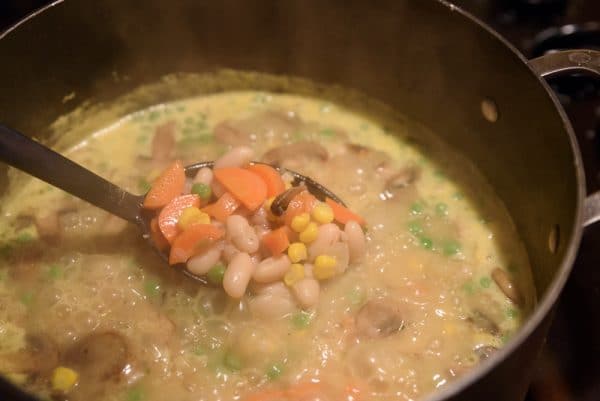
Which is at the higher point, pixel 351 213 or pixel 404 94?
pixel 404 94

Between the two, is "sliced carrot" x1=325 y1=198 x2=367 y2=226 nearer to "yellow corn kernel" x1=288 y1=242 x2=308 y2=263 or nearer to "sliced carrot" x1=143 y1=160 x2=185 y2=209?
"yellow corn kernel" x1=288 y1=242 x2=308 y2=263

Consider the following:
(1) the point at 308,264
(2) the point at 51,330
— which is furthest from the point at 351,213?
(2) the point at 51,330

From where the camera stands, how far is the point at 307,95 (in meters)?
2.21

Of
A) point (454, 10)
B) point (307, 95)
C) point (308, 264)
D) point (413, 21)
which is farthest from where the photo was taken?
point (307, 95)

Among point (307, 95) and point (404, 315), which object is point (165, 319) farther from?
point (307, 95)

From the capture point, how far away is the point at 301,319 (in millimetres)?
1555

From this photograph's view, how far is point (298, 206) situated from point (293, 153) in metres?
0.44

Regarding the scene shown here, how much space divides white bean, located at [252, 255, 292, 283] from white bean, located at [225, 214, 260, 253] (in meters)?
0.05

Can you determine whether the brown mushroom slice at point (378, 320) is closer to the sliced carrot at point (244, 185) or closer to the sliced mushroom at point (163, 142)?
the sliced carrot at point (244, 185)

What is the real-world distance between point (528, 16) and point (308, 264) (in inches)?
51.7

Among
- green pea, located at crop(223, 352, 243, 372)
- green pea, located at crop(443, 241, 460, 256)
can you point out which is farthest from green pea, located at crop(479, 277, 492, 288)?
green pea, located at crop(223, 352, 243, 372)

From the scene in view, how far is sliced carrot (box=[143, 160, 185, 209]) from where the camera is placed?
1.63m

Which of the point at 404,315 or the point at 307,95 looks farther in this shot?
the point at 307,95

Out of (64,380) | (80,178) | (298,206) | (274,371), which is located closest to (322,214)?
(298,206)
